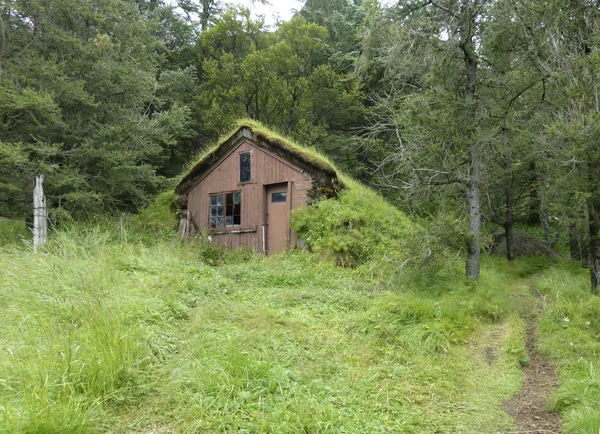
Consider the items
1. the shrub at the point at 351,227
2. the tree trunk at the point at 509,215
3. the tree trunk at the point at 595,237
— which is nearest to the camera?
the tree trunk at the point at 595,237

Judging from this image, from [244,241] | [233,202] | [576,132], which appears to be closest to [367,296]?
[576,132]

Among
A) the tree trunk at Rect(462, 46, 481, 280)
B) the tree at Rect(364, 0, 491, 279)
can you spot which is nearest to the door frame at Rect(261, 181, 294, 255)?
the tree at Rect(364, 0, 491, 279)

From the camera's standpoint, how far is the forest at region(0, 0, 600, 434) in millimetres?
3541

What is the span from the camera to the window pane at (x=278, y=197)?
12297mm

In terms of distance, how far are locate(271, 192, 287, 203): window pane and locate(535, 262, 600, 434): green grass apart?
7.36m

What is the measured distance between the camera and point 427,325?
5312 millimetres

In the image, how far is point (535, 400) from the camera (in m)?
4.10

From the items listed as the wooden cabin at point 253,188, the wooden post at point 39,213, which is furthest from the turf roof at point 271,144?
the wooden post at point 39,213

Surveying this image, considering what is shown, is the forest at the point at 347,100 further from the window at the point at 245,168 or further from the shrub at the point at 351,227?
the window at the point at 245,168

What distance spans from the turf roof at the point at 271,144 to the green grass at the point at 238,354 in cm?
525

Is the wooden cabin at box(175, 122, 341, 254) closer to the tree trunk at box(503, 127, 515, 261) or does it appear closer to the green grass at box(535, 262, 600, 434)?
the tree trunk at box(503, 127, 515, 261)

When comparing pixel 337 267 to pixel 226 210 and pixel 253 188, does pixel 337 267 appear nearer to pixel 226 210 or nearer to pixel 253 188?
pixel 253 188

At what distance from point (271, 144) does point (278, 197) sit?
1.63 metres

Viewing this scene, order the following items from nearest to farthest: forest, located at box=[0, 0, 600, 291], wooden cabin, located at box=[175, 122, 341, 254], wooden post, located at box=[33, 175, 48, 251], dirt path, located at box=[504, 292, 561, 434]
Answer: dirt path, located at box=[504, 292, 561, 434], forest, located at box=[0, 0, 600, 291], wooden post, located at box=[33, 175, 48, 251], wooden cabin, located at box=[175, 122, 341, 254]
